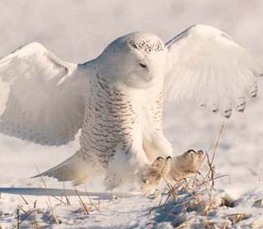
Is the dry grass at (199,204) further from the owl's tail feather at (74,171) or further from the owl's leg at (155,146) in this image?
the owl's tail feather at (74,171)

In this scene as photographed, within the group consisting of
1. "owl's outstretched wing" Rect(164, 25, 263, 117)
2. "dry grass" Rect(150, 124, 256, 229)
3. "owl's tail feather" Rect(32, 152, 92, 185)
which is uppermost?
"owl's outstretched wing" Rect(164, 25, 263, 117)

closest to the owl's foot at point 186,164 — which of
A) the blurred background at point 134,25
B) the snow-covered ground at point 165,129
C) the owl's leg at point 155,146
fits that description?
the snow-covered ground at point 165,129

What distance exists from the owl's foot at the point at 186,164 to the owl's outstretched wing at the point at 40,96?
97 centimetres

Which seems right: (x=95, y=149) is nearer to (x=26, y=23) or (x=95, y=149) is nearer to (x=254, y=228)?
(x=254, y=228)

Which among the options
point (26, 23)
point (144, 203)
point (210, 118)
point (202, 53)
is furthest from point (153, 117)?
point (26, 23)

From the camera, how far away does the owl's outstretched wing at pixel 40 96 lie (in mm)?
7685

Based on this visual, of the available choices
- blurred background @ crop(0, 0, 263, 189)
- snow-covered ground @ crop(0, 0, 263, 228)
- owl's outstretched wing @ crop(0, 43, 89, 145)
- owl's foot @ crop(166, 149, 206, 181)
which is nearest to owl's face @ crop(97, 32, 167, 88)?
owl's outstretched wing @ crop(0, 43, 89, 145)

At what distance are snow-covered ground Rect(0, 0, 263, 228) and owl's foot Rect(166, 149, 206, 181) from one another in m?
0.33

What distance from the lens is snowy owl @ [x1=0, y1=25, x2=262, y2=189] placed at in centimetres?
743

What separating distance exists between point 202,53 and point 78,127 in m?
1.09

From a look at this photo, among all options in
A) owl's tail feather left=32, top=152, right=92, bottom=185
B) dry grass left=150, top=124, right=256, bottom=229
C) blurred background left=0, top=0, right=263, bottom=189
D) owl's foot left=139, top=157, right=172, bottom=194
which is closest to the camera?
dry grass left=150, top=124, right=256, bottom=229

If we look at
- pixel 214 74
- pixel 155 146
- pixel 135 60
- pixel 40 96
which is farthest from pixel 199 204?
pixel 214 74

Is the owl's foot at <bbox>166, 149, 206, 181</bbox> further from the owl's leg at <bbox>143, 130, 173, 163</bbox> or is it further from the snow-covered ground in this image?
the owl's leg at <bbox>143, 130, 173, 163</bbox>

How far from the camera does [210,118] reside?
468 inches
